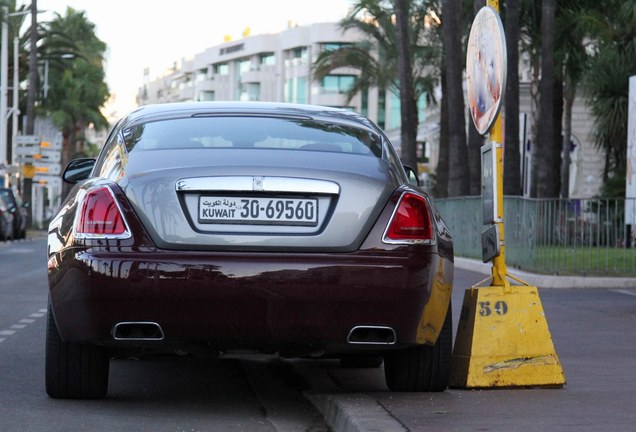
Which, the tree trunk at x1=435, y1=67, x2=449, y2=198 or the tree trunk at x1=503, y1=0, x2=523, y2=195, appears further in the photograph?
the tree trunk at x1=435, y1=67, x2=449, y2=198

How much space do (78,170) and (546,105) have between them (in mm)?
24071

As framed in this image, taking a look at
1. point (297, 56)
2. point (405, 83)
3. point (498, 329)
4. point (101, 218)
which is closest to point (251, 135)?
point (101, 218)

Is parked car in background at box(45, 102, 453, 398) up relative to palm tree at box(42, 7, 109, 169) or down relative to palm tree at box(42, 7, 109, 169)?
down

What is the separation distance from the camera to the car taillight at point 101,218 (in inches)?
268

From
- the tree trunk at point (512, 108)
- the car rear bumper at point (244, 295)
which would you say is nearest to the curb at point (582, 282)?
the tree trunk at point (512, 108)

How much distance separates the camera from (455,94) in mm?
34406

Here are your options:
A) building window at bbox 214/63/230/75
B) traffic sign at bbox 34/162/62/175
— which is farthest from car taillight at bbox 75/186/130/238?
building window at bbox 214/63/230/75

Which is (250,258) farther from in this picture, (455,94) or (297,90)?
(297,90)

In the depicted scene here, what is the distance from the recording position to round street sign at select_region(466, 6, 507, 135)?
26.3 feet

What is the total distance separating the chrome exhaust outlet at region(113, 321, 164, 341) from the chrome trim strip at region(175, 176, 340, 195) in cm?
63

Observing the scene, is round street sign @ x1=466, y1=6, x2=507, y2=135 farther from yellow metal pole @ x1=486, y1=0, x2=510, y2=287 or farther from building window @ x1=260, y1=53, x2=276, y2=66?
building window @ x1=260, y1=53, x2=276, y2=66

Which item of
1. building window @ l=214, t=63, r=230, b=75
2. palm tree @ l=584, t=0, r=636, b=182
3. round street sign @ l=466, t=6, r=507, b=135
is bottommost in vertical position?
round street sign @ l=466, t=6, r=507, b=135

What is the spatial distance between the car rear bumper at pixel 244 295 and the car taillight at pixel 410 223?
88 millimetres

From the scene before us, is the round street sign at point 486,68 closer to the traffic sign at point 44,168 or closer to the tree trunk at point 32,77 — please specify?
the tree trunk at point 32,77
